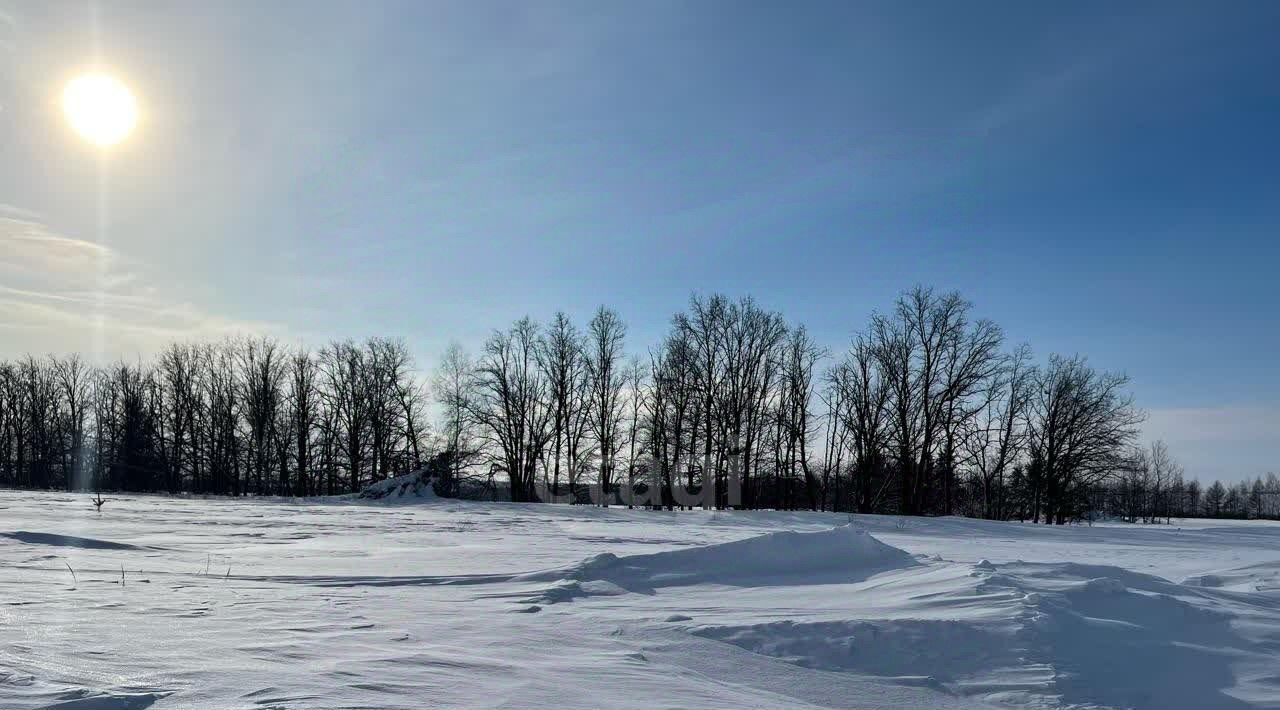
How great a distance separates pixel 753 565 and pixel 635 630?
355 cm

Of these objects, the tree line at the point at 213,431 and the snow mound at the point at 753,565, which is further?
the tree line at the point at 213,431

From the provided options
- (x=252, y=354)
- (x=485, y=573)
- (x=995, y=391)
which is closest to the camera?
(x=485, y=573)

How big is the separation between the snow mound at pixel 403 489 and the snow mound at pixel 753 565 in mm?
23242

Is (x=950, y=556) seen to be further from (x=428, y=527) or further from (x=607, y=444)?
(x=607, y=444)

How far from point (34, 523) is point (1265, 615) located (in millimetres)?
15975

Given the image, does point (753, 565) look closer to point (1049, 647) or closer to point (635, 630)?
point (635, 630)

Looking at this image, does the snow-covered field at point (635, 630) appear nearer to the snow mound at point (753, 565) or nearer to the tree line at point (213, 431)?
the snow mound at point (753, 565)

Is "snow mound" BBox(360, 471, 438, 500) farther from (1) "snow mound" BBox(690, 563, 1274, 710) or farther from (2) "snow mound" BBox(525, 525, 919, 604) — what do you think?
(1) "snow mound" BBox(690, 563, 1274, 710)

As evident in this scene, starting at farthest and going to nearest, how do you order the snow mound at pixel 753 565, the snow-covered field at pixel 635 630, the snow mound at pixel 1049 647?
the snow mound at pixel 753 565 < the snow mound at pixel 1049 647 < the snow-covered field at pixel 635 630

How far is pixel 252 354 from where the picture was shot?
4725 centimetres

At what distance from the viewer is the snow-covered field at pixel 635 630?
145 inches

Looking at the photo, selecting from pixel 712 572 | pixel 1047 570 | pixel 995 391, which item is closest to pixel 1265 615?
pixel 1047 570

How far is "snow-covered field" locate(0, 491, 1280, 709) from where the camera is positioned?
369cm

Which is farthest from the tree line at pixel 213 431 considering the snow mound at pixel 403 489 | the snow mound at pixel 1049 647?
the snow mound at pixel 1049 647
